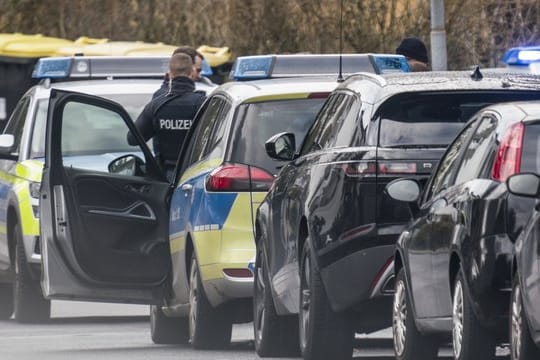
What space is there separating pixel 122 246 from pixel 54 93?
113cm

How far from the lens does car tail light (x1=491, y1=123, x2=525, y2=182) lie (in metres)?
8.05

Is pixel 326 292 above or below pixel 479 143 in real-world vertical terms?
below

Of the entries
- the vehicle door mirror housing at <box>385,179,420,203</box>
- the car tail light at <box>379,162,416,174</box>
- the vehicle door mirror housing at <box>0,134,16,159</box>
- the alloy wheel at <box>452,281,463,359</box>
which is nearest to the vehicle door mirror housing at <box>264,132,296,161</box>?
the car tail light at <box>379,162,416,174</box>

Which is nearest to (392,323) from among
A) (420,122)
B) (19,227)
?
(420,122)

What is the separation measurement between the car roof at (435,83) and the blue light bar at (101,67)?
9830 mm

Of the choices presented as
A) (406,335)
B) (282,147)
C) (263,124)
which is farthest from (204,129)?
(406,335)

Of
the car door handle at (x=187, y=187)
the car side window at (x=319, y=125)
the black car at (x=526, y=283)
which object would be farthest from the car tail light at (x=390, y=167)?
the car door handle at (x=187, y=187)

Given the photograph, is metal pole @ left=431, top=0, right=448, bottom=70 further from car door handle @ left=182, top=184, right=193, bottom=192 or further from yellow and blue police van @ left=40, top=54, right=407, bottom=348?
car door handle @ left=182, top=184, right=193, bottom=192

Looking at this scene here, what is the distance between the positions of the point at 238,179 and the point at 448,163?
8.73ft

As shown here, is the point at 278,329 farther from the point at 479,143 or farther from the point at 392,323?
the point at 479,143

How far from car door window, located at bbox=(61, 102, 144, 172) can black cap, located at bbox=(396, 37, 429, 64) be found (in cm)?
222

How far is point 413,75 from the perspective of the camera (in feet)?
33.9

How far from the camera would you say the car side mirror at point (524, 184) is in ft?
24.7

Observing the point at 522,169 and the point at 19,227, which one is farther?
the point at 19,227
